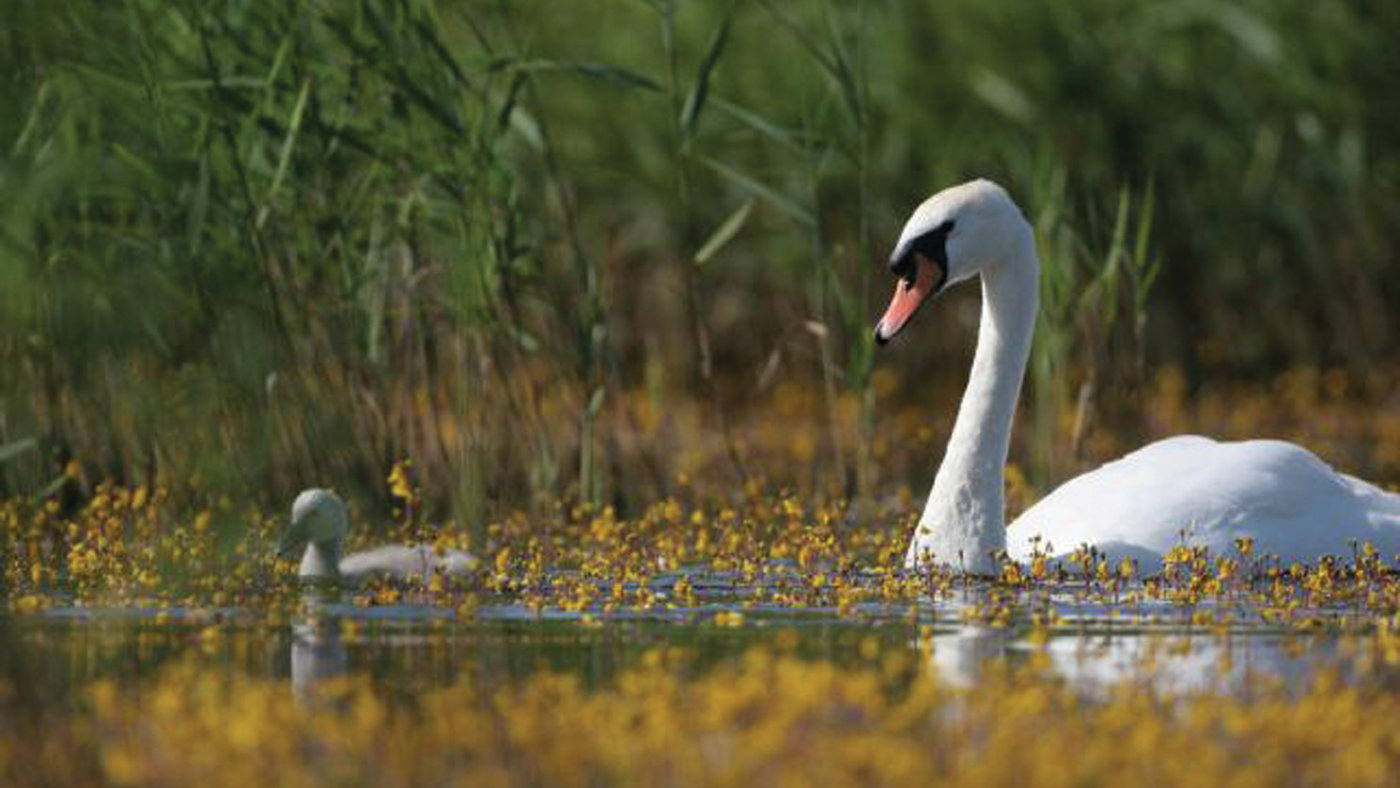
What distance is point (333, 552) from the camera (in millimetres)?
11156

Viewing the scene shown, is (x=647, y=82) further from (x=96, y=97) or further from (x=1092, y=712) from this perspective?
(x=1092, y=712)

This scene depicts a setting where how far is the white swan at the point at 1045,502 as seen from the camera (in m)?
11.5

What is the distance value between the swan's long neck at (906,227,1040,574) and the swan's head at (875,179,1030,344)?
94 mm

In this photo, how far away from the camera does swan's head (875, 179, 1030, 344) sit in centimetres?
1178

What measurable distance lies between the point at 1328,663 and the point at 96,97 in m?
5.36

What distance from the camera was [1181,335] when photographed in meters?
18.6

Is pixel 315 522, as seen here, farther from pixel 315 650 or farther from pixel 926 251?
pixel 926 251

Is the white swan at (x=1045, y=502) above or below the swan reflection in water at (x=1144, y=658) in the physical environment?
above

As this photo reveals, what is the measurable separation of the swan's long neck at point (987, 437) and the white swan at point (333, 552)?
5.14ft

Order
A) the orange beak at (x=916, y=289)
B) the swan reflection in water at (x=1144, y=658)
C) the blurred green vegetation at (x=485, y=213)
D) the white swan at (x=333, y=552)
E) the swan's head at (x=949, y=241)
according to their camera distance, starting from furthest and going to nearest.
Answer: the blurred green vegetation at (x=485, y=213)
the swan's head at (x=949, y=241)
the orange beak at (x=916, y=289)
the white swan at (x=333, y=552)
the swan reflection in water at (x=1144, y=658)

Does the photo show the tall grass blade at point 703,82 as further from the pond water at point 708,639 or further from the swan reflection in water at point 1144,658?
the swan reflection in water at point 1144,658

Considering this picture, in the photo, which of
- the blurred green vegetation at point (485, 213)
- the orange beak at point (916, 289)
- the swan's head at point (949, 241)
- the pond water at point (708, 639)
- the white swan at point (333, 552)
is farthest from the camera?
the blurred green vegetation at point (485, 213)

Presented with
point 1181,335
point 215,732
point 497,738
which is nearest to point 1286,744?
point 497,738

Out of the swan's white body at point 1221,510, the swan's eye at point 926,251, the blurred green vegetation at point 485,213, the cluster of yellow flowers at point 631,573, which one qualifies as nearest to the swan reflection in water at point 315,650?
the cluster of yellow flowers at point 631,573
